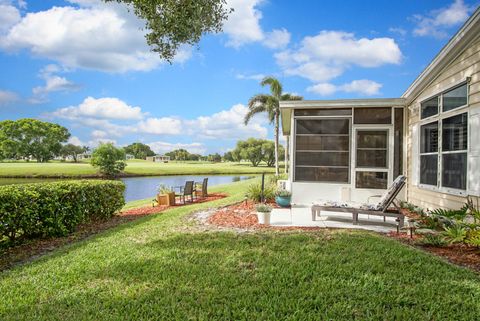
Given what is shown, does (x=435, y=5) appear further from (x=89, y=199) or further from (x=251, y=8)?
(x=89, y=199)

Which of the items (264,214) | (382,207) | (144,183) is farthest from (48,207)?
(144,183)

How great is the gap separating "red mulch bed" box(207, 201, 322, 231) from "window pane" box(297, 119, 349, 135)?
8.27 feet

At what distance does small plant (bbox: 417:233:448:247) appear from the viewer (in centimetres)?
533

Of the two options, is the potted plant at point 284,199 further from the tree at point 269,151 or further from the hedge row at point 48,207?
the tree at point 269,151

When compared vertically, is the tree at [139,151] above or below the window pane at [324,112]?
above

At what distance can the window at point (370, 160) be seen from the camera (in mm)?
9469

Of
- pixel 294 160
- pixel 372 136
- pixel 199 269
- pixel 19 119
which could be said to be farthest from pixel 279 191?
pixel 19 119

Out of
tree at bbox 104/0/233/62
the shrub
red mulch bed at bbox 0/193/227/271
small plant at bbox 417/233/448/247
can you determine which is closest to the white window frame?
small plant at bbox 417/233/448/247

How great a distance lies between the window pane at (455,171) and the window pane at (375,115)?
2758 mm

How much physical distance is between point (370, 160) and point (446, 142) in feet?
8.99

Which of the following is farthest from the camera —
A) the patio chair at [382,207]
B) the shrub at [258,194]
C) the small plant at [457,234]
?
the shrub at [258,194]

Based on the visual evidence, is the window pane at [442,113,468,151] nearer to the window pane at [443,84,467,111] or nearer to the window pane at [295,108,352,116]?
the window pane at [443,84,467,111]

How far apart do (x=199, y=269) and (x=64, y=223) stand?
15.4 ft

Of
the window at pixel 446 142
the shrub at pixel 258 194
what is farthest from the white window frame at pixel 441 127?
the shrub at pixel 258 194
